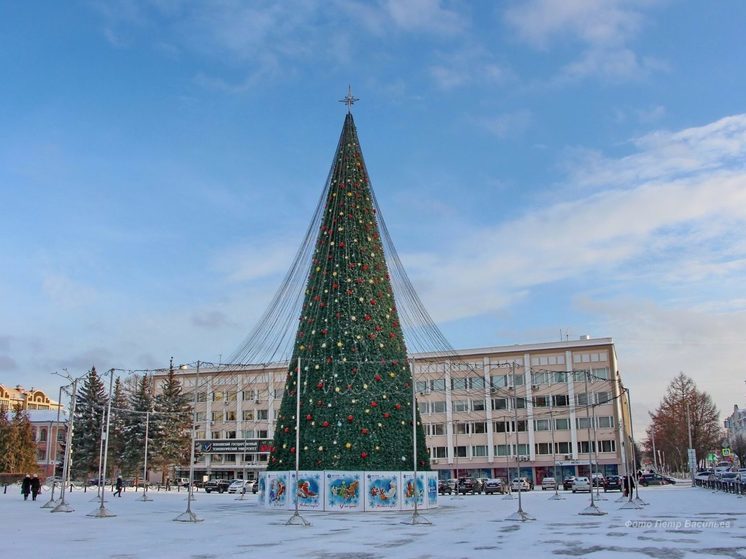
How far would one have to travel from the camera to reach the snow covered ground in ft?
52.8

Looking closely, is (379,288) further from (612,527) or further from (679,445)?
(679,445)

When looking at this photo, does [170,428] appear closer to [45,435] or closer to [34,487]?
[34,487]

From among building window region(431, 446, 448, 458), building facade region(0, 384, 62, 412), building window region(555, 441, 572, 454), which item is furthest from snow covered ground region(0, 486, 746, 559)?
A: building facade region(0, 384, 62, 412)

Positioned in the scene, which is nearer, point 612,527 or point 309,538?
point 309,538

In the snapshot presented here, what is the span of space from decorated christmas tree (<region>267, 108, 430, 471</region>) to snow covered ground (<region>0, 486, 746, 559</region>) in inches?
101

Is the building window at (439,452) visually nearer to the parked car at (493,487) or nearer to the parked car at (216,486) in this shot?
the parked car at (216,486)

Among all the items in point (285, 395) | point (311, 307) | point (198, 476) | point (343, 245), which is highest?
point (343, 245)

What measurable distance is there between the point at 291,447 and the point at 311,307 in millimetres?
6037

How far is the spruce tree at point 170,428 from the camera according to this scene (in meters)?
73.2

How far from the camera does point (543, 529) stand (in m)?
22.2

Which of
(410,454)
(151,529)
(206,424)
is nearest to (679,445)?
(206,424)

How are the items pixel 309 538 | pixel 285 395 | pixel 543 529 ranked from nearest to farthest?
1. pixel 309 538
2. pixel 543 529
3. pixel 285 395

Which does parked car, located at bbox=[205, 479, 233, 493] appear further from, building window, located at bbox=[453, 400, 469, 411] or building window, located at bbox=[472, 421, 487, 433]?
building window, located at bbox=[472, 421, 487, 433]

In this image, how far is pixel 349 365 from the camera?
30.1m
